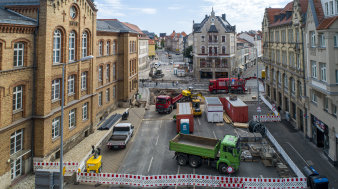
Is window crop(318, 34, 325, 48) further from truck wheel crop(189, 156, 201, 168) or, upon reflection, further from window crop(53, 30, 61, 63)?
window crop(53, 30, 61, 63)

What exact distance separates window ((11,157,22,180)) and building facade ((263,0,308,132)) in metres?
29.5

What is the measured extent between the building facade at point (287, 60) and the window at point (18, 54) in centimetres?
2916

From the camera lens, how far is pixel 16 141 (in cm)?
1797

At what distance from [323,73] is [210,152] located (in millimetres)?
13388

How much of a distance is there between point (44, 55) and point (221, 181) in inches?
672

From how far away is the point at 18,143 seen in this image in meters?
18.2

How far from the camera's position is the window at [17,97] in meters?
17.8

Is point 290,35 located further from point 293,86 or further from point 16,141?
point 16,141

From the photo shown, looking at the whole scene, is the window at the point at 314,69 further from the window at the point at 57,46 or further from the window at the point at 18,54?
the window at the point at 18,54

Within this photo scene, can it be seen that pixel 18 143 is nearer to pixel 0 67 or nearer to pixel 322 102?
pixel 0 67

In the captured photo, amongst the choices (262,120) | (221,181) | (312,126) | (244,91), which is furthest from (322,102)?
(244,91)

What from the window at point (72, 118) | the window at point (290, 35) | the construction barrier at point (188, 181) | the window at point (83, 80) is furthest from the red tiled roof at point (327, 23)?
the window at point (72, 118)

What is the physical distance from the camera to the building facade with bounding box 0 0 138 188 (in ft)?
55.1

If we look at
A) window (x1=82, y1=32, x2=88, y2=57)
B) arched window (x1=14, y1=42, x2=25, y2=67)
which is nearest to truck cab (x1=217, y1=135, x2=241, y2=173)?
arched window (x1=14, y1=42, x2=25, y2=67)
